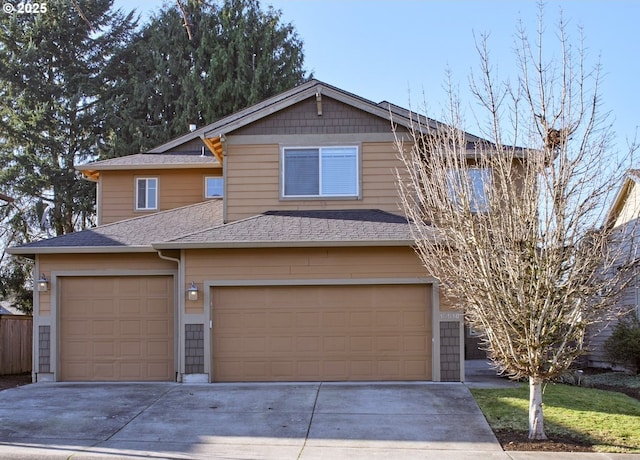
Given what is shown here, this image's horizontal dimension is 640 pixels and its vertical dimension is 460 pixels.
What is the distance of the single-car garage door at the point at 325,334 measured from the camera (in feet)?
45.3

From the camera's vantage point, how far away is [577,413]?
35.3ft

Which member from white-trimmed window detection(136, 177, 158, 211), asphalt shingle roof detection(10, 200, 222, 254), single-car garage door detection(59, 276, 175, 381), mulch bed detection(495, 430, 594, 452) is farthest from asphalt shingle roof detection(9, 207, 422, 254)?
mulch bed detection(495, 430, 594, 452)

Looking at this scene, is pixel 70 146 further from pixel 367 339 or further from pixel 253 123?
pixel 367 339

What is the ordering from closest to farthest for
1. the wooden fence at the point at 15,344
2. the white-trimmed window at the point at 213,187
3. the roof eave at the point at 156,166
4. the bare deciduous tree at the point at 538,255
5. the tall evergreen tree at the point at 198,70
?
the bare deciduous tree at the point at 538,255, the wooden fence at the point at 15,344, the roof eave at the point at 156,166, the white-trimmed window at the point at 213,187, the tall evergreen tree at the point at 198,70

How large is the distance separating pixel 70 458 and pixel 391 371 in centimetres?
688

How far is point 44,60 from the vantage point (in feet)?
103

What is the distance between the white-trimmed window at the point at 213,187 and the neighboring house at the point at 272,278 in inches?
117

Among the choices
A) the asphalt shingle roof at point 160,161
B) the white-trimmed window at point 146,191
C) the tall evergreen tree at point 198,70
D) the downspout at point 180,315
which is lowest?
the downspout at point 180,315

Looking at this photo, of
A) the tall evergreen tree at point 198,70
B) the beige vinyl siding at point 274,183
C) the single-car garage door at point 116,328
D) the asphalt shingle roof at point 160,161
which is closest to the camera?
the single-car garage door at point 116,328

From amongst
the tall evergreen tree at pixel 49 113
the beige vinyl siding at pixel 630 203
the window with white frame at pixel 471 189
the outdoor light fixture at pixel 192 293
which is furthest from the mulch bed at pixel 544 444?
the tall evergreen tree at pixel 49 113

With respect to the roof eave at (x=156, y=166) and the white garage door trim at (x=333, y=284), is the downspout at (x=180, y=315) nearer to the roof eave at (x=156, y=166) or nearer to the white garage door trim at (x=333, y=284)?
the white garage door trim at (x=333, y=284)

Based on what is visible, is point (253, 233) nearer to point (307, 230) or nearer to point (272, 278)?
point (272, 278)

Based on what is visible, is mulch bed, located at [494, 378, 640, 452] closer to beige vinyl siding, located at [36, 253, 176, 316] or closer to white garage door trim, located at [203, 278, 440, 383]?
white garage door trim, located at [203, 278, 440, 383]

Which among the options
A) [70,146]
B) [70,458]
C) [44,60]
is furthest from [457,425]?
[44,60]
